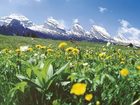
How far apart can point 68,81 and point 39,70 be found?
378 millimetres

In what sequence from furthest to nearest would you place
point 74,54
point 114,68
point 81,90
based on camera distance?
point 74,54
point 114,68
point 81,90

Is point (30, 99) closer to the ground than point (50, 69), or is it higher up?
closer to the ground

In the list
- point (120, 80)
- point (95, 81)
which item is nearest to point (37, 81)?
point (95, 81)

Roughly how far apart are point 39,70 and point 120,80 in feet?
3.27

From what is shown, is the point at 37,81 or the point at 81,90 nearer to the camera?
the point at 81,90

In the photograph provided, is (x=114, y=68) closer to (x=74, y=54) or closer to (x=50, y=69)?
(x=50, y=69)

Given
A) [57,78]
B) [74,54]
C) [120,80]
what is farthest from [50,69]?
[74,54]

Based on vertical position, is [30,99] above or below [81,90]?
below

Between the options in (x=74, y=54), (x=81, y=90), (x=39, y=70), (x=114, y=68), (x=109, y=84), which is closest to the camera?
(x=81, y=90)

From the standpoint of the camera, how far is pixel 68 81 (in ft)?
15.3

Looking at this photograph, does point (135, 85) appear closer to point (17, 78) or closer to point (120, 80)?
point (120, 80)

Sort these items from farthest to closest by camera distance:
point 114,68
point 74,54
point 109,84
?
1. point 74,54
2. point 114,68
3. point 109,84

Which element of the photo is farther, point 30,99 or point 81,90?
point 30,99

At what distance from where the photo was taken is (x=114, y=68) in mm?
5109
